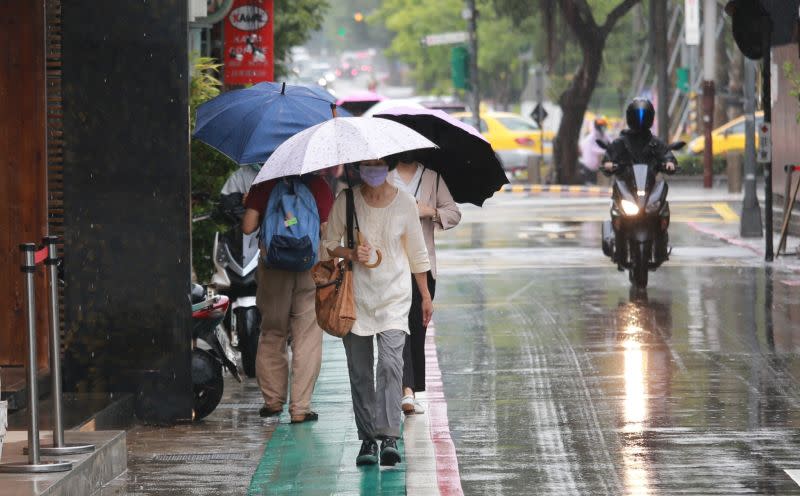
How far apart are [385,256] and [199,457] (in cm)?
152

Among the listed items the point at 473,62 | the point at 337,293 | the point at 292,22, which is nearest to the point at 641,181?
the point at 337,293

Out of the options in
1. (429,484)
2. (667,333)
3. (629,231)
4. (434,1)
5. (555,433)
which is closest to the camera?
(429,484)

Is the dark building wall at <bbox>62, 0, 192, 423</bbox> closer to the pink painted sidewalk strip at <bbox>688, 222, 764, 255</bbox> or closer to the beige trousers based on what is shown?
the beige trousers

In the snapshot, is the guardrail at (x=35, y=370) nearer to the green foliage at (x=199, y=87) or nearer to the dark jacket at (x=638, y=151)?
the green foliage at (x=199, y=87)

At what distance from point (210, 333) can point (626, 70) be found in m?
53.9

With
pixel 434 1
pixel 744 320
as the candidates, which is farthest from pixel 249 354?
pixel 434 1

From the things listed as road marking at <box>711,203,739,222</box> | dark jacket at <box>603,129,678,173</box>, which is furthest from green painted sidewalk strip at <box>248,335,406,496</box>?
road marking at <box>711,203,739,222</box>

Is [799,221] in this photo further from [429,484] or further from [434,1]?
[434,1]

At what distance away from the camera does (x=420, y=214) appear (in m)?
10.0

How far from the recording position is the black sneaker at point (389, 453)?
8.45 metres

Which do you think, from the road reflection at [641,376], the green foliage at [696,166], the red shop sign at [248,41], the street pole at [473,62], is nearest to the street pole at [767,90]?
the road reflection at [641,376]

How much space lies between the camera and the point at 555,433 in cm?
929

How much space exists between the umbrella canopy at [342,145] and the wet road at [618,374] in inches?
67.5

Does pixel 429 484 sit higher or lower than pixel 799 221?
lower
